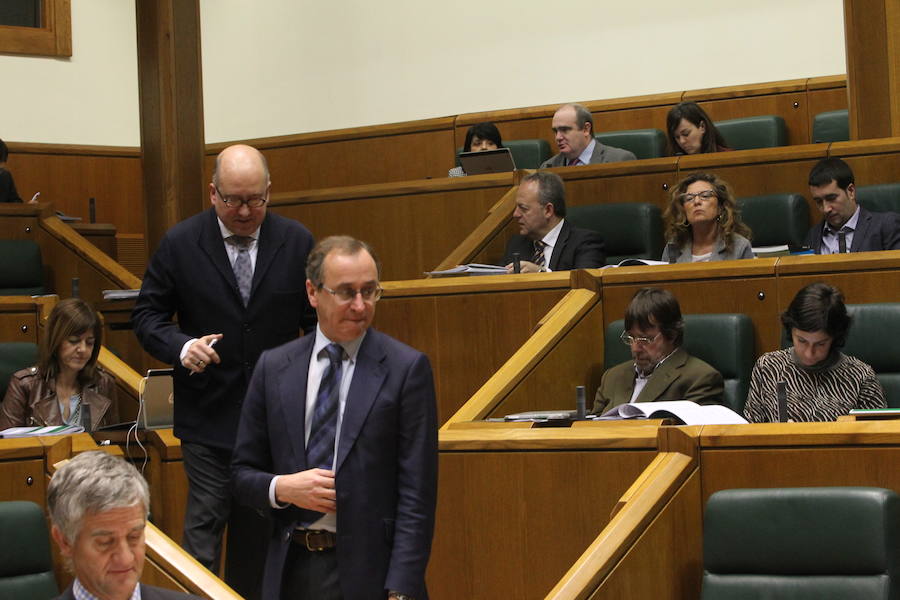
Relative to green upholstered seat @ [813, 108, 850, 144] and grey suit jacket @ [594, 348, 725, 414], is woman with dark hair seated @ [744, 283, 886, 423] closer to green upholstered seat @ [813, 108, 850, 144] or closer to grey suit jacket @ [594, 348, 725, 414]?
grey suit jacket @ [594, 348, 725, 414]

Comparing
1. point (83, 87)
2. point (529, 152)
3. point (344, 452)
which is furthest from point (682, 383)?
point (83, 87)

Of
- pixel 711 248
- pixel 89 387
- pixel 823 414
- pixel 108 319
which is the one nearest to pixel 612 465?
pixel 823 414

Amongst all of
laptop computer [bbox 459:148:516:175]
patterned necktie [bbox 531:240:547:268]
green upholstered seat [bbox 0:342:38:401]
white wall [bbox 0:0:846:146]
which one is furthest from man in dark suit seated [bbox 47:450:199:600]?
white wall [bbox 0:0:846:146]

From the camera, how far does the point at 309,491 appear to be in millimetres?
1368

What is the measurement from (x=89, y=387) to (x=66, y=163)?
2.61 metres

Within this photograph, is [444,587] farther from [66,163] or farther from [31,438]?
[66,163]

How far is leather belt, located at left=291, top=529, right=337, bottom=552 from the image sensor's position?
1.40m

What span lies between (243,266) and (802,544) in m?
0.84

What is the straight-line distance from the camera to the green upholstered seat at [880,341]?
7.11 ft

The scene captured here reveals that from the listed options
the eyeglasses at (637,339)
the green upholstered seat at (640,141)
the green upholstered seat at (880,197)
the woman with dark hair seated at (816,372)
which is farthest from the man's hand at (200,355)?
the green upholstered seat at (640,141)

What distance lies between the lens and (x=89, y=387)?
2689 mm

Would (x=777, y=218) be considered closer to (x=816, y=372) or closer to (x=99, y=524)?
(x=816, y=372)

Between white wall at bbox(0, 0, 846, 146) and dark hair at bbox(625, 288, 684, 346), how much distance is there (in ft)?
7.59

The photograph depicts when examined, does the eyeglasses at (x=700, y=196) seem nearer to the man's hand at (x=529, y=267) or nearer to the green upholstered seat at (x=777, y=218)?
the green upholstered seat at (x=777, y=218)
